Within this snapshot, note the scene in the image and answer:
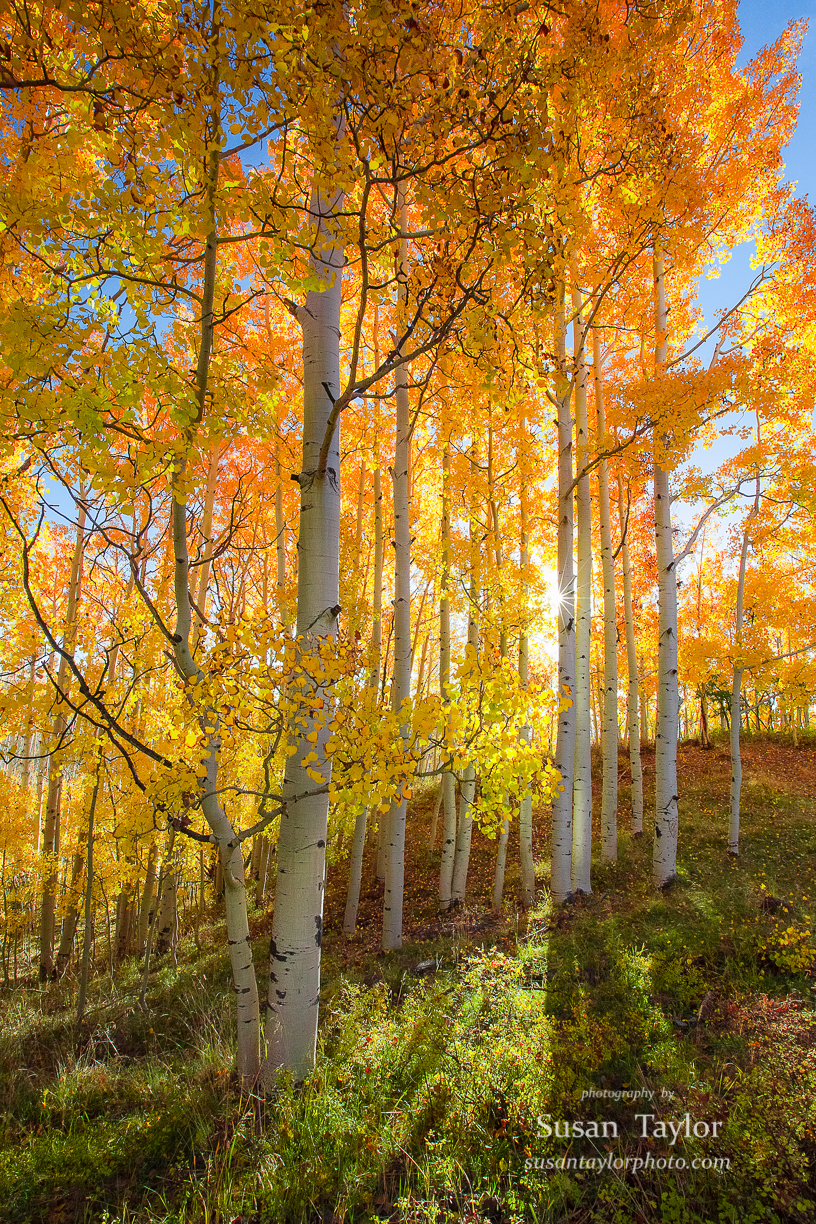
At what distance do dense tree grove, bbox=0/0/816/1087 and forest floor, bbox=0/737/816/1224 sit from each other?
456 millimetres

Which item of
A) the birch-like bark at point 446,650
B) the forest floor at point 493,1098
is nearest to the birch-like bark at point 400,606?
the forest floor at point 493,1098

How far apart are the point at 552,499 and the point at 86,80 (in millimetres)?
7545

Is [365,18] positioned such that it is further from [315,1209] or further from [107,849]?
[107,849]

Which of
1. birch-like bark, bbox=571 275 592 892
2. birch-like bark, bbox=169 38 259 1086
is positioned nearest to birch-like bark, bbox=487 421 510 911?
birch-like bark, bbox=571 275 592 892

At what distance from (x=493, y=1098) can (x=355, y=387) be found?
157 inches

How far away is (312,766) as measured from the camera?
2496 millimetres

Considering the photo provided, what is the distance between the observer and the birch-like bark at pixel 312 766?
2.54 meters

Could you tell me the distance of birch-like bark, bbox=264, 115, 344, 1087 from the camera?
99.8 inches

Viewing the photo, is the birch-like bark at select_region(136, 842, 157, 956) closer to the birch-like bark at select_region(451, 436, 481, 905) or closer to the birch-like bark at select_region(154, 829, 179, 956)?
the birch-like bark at select_region(154, 829, 179, 956)

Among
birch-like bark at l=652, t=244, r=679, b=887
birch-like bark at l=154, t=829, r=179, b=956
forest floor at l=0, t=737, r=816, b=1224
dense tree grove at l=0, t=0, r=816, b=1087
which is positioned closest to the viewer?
dense tree grove at l=0, t=0, r=816, b=1087

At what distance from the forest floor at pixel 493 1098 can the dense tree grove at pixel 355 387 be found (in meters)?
0.46

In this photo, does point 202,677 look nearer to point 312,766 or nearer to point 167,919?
point 312,766

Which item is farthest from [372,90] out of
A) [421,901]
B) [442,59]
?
[421,901]

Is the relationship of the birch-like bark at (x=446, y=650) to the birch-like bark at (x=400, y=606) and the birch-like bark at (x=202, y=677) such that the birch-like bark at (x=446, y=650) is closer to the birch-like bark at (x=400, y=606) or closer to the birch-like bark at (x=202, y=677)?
the birch-like bark at (x=400, y=606)
